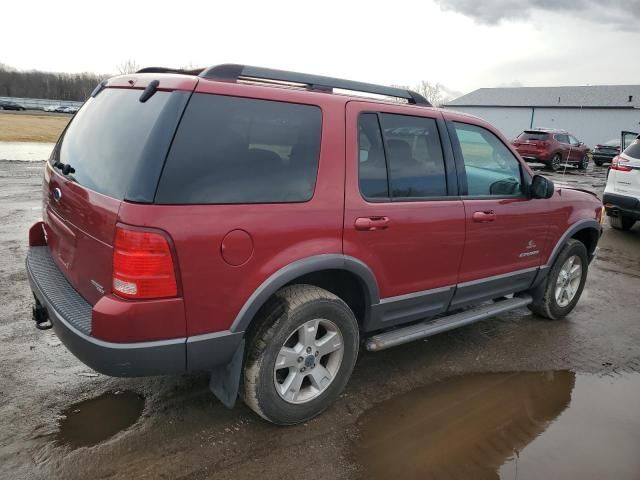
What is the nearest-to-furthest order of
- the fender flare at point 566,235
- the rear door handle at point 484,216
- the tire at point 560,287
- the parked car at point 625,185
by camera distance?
the rear door handle at point 484,216, the fender flare at point 566,235, the tire at point 560,287, the parked car at point 625,185

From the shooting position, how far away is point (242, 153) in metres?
2.64

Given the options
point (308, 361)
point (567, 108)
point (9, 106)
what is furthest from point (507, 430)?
point (9, 106)

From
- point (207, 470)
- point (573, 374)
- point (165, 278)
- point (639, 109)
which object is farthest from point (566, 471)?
point (639, 109)

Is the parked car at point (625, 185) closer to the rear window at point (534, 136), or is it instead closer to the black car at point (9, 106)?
the rear window at point (534, 136)

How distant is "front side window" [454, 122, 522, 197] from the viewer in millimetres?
3848

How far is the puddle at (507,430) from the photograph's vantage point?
2811 millimetres

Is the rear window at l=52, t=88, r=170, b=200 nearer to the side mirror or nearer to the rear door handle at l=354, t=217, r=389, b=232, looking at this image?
the rear door handle at l=354, t=217, r=389, b=232

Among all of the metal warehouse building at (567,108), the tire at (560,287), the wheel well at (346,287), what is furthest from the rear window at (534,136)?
the metal warehouse building at (567,108)

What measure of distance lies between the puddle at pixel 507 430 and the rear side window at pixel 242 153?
5.04ft

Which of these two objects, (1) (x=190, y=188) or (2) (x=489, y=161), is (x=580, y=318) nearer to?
(2) (x=489, y=161)

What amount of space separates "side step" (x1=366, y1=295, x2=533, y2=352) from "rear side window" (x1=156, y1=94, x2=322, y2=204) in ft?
3.81

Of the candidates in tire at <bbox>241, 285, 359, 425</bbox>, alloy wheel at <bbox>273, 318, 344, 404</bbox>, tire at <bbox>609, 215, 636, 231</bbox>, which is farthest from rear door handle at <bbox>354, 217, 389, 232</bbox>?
tire at <bbox>609, 215, 636, 231</bbox>

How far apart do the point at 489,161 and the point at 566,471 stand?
7.67ft

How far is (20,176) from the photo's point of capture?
39.4 feet
